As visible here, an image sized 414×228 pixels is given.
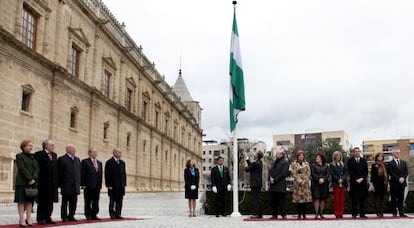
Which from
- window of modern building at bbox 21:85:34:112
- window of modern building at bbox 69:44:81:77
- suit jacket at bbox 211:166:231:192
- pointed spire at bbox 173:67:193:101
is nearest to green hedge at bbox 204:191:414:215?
suit jacket at bbox 211:166:231:192

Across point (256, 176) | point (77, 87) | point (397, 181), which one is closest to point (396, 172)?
point (397, 181)

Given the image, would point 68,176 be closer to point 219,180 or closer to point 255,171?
point 219,180

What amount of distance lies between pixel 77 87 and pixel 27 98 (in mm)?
4930

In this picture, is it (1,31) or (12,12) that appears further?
(12,12)

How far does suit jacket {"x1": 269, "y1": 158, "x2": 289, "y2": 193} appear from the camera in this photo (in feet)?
38.5

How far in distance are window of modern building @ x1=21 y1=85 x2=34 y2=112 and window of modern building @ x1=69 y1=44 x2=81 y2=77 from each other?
185 inches

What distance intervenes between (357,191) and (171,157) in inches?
1566

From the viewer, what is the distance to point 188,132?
63500mm

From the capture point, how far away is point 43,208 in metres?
9.85

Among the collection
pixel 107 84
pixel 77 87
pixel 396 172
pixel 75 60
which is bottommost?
pixel 396 172

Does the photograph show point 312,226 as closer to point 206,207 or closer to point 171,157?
point 206,207

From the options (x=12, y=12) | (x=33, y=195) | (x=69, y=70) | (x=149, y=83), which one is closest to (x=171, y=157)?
(x=149, y=83)

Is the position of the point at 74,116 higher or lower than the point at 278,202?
higher

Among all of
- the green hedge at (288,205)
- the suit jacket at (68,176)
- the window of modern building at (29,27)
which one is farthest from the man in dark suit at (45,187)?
the window of modern building at (29,27)
